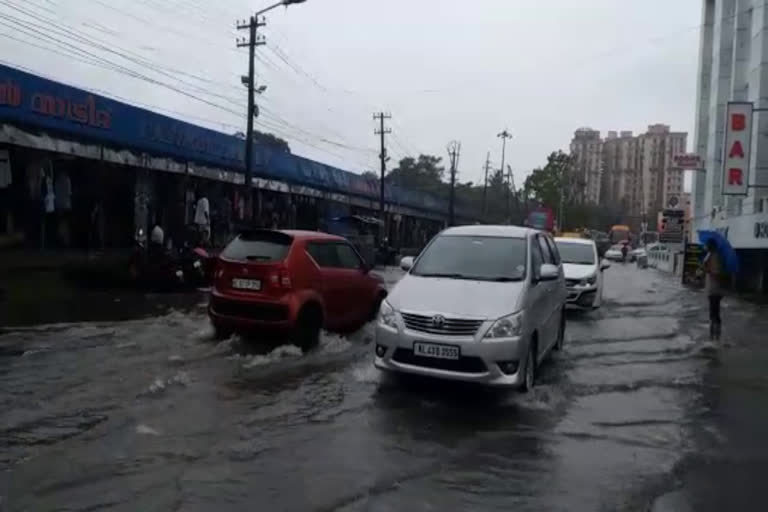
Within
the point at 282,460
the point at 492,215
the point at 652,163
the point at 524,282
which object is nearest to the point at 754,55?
the point at 524,282

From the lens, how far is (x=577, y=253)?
1573cm

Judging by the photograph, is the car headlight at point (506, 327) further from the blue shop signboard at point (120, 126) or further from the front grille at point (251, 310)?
the blue shop signboard at point (120, 126)

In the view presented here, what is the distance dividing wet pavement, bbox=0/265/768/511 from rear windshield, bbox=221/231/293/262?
1.21 meters

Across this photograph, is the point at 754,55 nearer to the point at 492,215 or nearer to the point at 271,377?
the point at 271,377

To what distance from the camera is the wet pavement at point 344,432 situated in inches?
178

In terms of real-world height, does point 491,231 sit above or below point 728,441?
above

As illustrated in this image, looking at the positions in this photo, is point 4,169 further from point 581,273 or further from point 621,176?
point 621,176

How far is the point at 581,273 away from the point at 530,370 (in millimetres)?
7759

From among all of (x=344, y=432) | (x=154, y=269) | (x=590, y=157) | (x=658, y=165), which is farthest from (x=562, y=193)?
(x=344, y=432)

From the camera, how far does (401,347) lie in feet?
22.2

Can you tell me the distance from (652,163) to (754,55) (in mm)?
76065

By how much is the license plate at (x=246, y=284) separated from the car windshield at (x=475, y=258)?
2090 millimetres

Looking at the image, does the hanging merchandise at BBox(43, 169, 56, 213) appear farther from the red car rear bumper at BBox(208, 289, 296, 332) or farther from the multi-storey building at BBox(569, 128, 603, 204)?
the multi-storey building at BBox(569, 128, 603, 204)

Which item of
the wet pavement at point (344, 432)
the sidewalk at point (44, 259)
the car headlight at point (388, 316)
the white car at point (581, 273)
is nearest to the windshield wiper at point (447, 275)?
the car headlight at point (388, 316)
